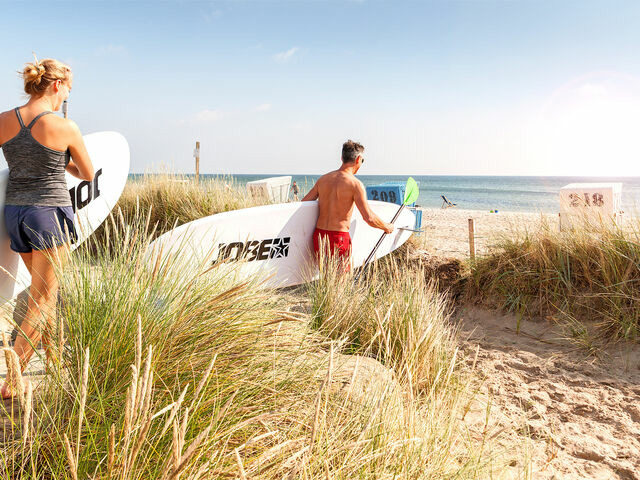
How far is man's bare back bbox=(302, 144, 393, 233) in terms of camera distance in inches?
175

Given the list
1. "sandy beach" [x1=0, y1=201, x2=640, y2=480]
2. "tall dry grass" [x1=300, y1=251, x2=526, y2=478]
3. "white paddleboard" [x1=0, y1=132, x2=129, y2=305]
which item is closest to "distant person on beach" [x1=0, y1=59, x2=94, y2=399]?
"sandy beach" [x1=0, y1=201, x2=640, y2=480]

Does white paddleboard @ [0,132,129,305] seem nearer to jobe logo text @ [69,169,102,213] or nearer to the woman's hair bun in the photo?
jobe logo text @ [69,169,102,213]

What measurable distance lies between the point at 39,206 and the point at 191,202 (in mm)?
4623

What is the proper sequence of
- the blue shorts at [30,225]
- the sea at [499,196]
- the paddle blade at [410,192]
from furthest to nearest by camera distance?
1. the sea at [499,196]
2. the paddle blade at [410,192]
3. the blue shorts at [30,225]

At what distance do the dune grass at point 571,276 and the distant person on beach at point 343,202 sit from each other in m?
1.44

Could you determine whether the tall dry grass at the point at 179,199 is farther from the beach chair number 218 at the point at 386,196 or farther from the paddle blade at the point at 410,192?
the paddle blade at the point at 410,192

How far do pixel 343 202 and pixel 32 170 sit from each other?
2.77 meters

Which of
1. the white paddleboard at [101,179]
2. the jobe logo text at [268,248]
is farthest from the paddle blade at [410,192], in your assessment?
the white paddleboard at [101,179]

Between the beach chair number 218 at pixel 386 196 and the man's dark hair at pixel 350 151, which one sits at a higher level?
the man's dark hair at pixel 350 151

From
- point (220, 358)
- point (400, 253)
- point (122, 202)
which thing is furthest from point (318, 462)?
point (122, 202)

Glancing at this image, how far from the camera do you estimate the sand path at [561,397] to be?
251 cm

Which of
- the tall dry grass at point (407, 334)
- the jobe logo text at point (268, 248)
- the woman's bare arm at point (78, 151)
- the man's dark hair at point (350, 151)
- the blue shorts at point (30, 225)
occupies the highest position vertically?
the man's dark hair at point (350, 151)

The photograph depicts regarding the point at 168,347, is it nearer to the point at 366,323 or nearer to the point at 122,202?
the point at 366,323

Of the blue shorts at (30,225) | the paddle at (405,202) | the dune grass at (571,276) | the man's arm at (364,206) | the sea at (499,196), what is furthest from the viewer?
the sea at (499,196)
